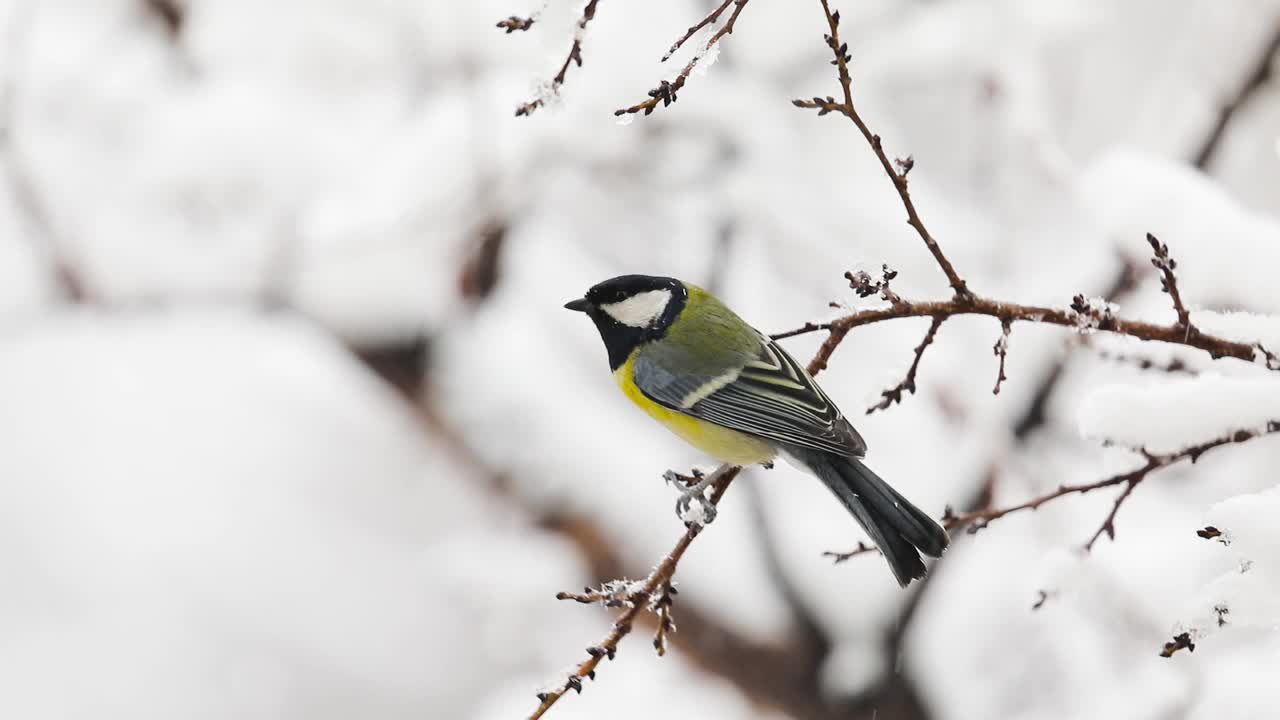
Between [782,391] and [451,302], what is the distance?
Result: 317cm

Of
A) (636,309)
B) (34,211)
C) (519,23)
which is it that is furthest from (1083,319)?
(34,211)

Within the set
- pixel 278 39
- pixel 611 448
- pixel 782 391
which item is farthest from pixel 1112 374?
pixel 278 39

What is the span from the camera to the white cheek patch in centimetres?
281

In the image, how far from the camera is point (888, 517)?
91.1 inches

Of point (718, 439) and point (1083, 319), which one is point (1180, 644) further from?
point (718, 439)

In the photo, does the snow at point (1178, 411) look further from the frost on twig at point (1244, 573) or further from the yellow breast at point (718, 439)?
the yellow breast at point (718, 439)

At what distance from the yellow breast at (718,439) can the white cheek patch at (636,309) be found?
18 cm

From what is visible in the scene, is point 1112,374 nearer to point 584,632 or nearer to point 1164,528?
point 1164,528

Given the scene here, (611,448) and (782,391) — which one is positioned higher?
(611,448)

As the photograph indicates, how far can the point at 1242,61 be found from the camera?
423cm

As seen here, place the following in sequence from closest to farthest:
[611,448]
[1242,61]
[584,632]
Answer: [1242,61] → [611,448] → [584,632]

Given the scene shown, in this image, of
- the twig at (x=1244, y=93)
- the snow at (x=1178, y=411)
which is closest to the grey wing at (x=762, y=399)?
the snow at (x=1178, y=411)

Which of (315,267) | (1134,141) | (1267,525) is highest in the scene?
(1134,141)

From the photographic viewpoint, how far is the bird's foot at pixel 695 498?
2199 millimetres
